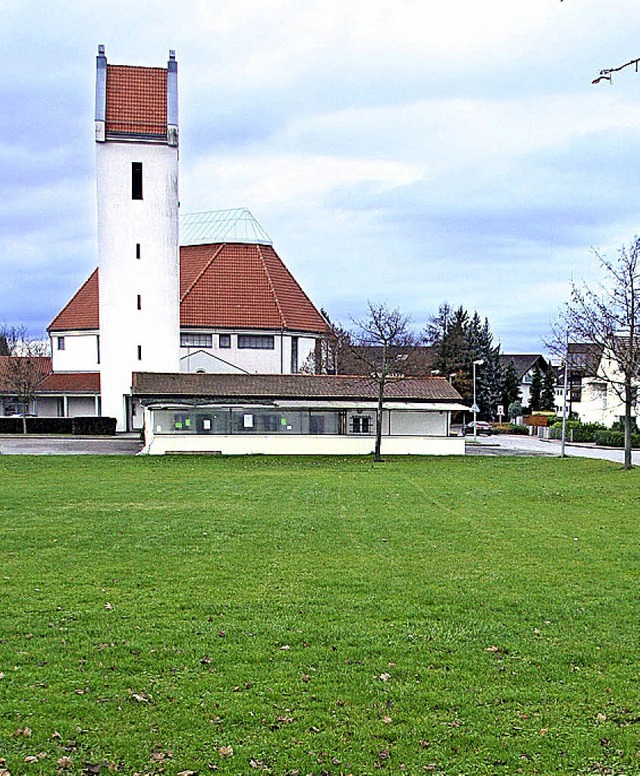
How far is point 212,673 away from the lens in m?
7.07

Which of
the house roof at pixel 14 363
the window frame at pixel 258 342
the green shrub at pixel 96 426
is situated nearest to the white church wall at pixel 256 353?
the window frame at pixel 258 342

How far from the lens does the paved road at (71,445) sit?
3800 cm

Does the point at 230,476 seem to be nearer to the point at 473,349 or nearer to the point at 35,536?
the point at 35,536

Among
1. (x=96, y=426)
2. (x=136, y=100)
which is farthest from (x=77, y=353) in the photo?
(x=136, y=100)

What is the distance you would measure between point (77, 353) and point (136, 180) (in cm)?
1793

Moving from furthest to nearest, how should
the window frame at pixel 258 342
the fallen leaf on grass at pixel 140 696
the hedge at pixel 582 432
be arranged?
the hedge at pixel 582 432, the window frame at pixel 258 342, the fallen leaf on grass at pixel 140 696

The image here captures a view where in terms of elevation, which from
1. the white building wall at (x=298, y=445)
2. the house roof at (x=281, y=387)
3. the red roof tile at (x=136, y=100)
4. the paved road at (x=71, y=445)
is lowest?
the paved road at (x=71, y=445)

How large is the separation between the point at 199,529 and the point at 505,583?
633 cm

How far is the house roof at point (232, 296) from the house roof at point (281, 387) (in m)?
21.6

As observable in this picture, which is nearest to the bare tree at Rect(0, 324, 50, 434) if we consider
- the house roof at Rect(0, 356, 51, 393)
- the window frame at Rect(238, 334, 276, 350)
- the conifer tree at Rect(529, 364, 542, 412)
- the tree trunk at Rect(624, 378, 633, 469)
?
the house roof at Rect(0, 356, 51, 393)

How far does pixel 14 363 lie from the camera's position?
2388 inches

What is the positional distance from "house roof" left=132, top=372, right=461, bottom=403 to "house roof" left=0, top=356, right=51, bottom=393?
2413cm

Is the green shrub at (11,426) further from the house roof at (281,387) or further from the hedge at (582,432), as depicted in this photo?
the hedge at (582,432)

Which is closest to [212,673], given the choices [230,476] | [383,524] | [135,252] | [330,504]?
[383,524]
